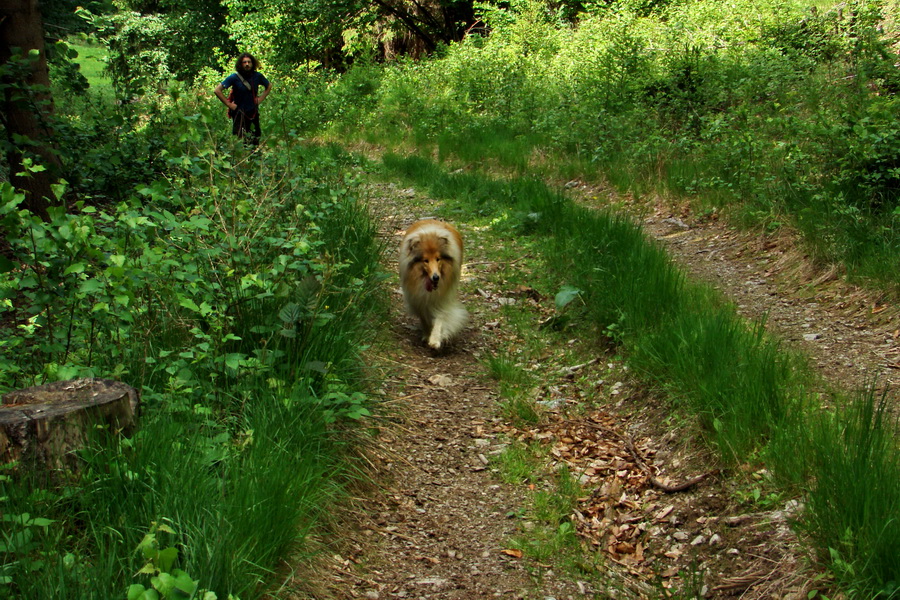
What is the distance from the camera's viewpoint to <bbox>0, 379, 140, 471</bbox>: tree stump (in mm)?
2379

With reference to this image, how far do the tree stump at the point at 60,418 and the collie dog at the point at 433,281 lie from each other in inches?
127

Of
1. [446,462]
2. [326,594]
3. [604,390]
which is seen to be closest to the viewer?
[326,594]

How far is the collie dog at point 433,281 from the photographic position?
5.73 metres

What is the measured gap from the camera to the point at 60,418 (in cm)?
245

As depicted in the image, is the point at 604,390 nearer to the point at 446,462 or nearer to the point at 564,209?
the point at 446,462

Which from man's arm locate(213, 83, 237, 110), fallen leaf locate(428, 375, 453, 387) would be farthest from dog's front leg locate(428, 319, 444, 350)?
man's arm locate(213, 83, 237, 110)

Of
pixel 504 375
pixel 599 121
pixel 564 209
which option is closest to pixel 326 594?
pixel 504 375

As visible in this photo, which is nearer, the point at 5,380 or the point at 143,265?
the point at 5,380

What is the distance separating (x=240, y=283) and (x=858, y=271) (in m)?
4.66

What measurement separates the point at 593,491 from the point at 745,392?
954 mm

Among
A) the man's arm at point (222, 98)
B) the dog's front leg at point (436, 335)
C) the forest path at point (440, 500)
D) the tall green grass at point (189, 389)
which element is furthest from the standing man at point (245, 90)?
the tall green grass at point (189, 389)

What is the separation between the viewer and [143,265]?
11.6 feet

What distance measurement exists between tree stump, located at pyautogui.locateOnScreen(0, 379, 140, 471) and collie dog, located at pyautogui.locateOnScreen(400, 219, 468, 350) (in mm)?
3215

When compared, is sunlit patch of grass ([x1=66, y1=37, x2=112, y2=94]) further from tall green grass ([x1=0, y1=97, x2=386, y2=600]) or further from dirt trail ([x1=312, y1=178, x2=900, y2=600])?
dirt trail ([x1=312, y1=178, x2=900, y2=600])
